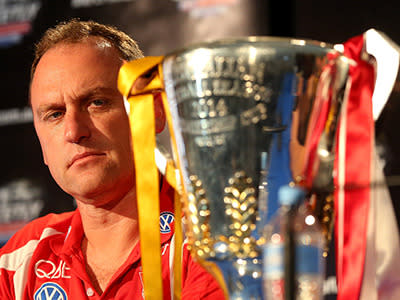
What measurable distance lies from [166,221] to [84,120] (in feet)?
0.86

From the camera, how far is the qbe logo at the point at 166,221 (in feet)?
3.89

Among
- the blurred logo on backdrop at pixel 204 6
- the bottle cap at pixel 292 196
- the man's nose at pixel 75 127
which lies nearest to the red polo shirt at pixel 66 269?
the man's nose at pixel 75 127

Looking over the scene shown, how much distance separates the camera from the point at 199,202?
657mm

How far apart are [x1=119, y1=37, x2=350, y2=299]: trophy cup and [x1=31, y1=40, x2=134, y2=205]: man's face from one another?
46 centimetres

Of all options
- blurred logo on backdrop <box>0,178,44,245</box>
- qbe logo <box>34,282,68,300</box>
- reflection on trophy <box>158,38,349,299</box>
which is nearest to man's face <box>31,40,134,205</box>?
qbe logo <box>34,282,68,300</box>

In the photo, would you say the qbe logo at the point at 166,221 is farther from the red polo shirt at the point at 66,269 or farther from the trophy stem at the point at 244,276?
the trophy stem at the point at 244,276

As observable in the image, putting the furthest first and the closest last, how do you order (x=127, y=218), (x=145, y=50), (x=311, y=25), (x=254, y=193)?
1. (x=145, y=50)
2. (x=311, y=25)
3. (x=127, y=218)
4. (x=254, y=193)

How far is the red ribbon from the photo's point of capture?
28.4 inches

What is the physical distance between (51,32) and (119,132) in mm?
295

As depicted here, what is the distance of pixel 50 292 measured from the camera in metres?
1.22

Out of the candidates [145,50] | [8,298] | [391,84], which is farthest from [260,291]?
[145,50]

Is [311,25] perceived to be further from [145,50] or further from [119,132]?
[119,132]

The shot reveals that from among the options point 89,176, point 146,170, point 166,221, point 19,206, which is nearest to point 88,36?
point 89,176

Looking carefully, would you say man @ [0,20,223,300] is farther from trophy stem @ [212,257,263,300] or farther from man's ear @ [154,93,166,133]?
trophy stem @ [212,257,263,300]
